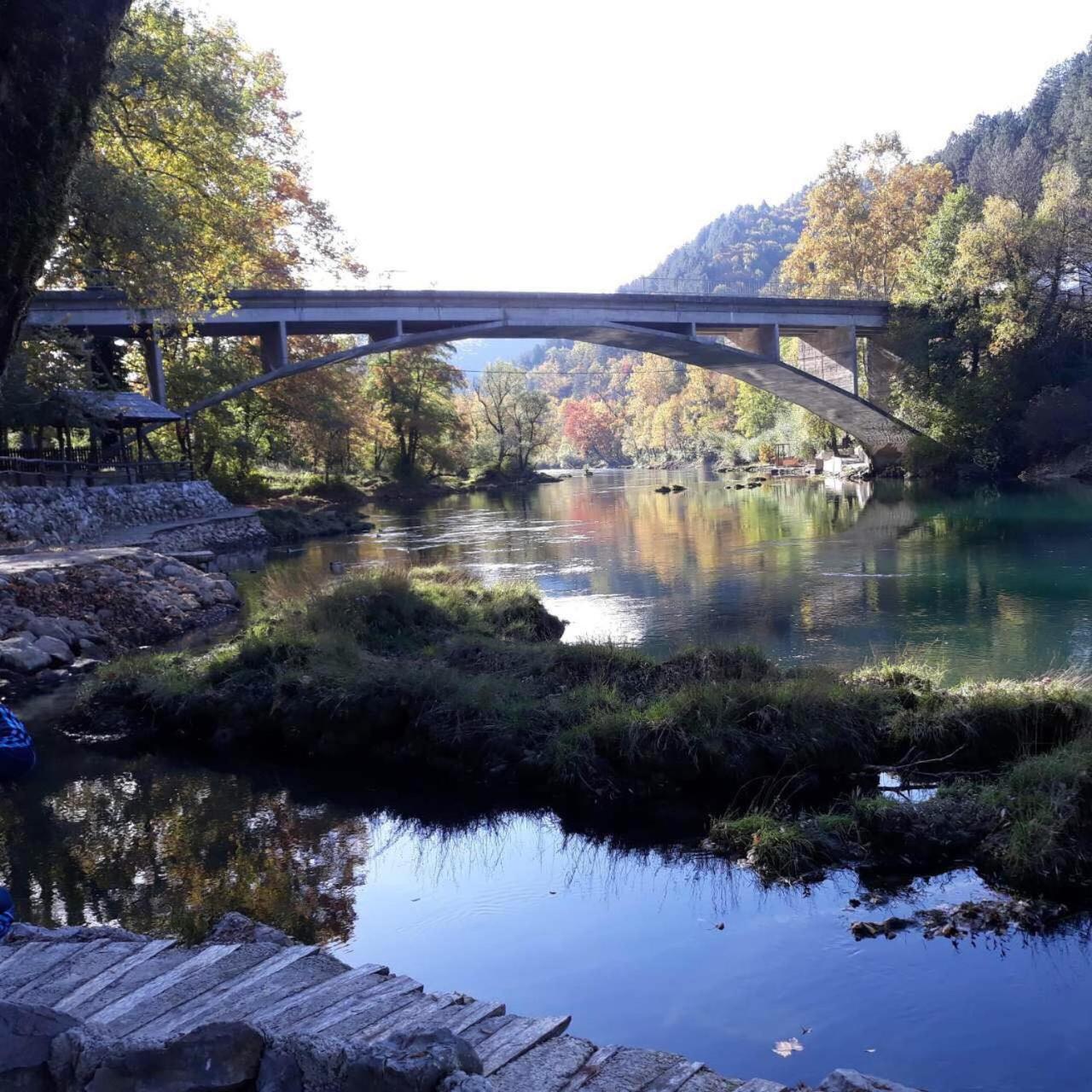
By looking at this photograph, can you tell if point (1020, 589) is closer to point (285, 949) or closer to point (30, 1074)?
point (285, 949)

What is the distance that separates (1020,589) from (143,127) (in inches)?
558

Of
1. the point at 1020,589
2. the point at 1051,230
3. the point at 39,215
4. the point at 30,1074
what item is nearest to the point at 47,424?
the point at 1020,589

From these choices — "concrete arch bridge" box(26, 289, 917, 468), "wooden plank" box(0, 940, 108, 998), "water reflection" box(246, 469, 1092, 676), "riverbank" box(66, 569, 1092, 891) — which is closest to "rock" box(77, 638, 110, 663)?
"riverbank" box(66, 569, 1092, 891)

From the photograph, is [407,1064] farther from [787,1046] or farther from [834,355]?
[834,355]

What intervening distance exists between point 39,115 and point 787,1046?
4625 mm

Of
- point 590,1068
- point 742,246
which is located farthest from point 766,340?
point 742,246

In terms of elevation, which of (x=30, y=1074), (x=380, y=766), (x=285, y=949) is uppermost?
(x=30, y=1074)

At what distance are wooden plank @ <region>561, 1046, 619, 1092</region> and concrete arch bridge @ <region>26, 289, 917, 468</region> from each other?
22.8m

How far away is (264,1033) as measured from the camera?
2.73m

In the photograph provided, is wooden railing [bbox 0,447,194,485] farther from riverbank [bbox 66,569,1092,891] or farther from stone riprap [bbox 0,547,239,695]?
riverbank [bbox 66,569,1092,891]

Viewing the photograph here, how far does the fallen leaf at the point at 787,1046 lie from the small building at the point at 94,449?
2066 centimetres

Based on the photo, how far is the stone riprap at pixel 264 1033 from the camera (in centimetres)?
264

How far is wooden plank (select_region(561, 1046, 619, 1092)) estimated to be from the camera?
3004 mm

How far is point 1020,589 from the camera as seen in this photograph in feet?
49.6
